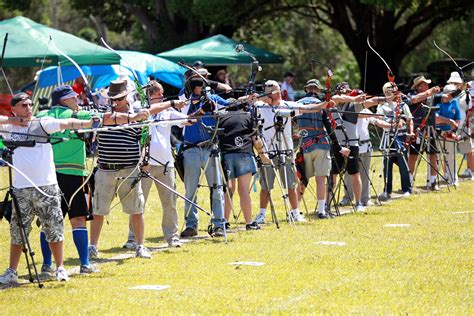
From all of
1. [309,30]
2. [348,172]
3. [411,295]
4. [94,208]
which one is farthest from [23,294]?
[309,30]

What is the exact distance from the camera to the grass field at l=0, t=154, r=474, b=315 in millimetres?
8742

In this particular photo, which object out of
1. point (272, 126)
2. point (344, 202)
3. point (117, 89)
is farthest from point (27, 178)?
point (344, 202)

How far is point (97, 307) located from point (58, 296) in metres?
0.75

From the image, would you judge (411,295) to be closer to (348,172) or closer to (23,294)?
(23,294)

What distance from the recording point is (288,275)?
1013 cm

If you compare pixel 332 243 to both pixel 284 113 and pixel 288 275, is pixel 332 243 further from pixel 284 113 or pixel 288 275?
pixel 284 113

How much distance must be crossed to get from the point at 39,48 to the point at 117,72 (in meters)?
4.50

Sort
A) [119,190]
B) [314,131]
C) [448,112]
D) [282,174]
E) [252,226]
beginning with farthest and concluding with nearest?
[448,112] → [314,131] → [282,174] → [252,226] → [119,190]

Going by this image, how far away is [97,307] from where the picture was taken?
8.84 meters

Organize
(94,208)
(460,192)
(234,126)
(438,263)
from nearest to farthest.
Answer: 1. (438,263)
2. (94,208)
3. (234,126)
4. (460,192)

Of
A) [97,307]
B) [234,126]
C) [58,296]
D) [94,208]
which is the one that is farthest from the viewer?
[234,126]

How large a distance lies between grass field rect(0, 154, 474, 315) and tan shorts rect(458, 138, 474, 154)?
6043 millimetres

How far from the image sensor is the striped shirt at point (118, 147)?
11.4 m

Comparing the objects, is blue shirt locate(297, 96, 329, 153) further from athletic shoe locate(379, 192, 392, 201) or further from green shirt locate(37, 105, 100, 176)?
green shirt locate(37, 105, 100, 176)
